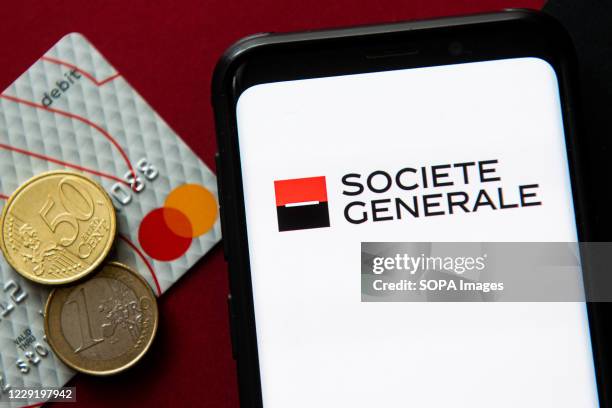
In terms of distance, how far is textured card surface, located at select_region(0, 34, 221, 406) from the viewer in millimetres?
439

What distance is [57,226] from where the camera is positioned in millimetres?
433

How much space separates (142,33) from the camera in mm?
447

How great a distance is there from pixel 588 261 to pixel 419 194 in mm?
104

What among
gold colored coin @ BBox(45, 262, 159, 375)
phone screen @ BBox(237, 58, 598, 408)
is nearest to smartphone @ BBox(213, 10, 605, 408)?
phone screen @ BBox(237, 58, 598, 408)

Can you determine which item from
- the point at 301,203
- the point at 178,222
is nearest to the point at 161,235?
the point at 178,222

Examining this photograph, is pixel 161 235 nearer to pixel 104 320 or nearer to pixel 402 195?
pixel 104 320

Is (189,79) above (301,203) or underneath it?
above

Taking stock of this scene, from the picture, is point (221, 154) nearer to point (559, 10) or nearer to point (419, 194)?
point (419, 194)

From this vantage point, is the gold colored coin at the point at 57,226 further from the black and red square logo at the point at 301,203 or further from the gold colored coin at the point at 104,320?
the black and red square logo at the point at 301,203

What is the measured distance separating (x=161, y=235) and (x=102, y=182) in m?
0.06

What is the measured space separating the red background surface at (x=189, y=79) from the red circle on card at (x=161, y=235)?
0.02 meters

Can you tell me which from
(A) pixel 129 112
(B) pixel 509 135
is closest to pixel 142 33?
(A) pixel 129 112

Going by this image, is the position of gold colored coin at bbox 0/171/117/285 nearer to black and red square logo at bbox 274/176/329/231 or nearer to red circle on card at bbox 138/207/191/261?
red circle on card at bbox 138/207/191/261

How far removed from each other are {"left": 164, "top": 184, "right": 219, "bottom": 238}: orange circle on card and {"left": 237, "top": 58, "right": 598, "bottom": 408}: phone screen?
90 mm
